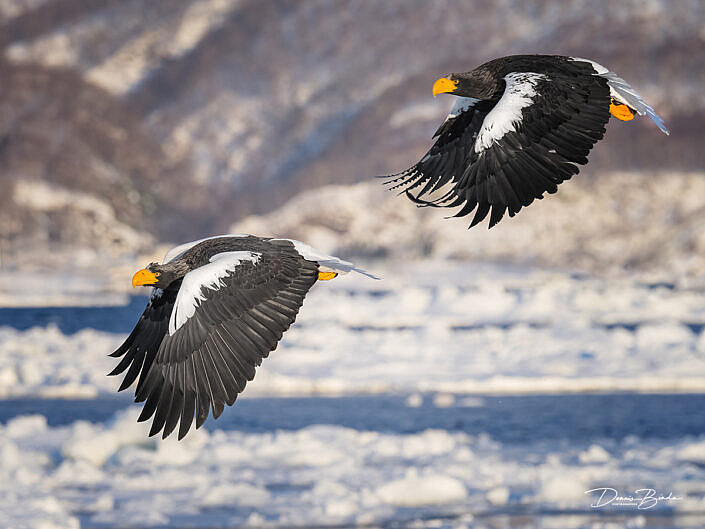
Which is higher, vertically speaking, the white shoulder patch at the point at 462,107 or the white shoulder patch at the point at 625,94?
the white shoulder patch at the point at 462,107

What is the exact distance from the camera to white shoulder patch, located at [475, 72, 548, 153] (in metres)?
4.61

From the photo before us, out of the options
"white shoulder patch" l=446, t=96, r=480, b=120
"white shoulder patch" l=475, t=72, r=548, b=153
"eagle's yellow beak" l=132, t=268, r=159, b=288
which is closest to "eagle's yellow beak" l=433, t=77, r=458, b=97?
"white shoulder patch" l=475, t=72, r=548, b=153

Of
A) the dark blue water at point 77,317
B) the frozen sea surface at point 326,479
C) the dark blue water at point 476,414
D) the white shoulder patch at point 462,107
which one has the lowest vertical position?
the frozen sea surface at point 326,479

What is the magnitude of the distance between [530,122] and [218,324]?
1.53m

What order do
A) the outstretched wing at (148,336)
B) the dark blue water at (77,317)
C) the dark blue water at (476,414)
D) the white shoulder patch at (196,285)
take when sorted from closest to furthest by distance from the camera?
the white shoulder patch at (196,285)
the outstretched wing at (148,336)
the dark blue water at (476,414)
the dark blue water at (77,317)

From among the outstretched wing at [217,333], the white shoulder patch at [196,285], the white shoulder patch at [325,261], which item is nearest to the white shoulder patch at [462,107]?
the white shoulder patch at [325,261]

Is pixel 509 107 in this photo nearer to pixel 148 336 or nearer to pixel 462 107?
pixel 462 107

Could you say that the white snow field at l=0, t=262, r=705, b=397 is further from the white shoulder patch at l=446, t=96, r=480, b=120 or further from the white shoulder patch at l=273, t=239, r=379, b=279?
the white shoulder patch at l=446, t=96, r=480, b=120

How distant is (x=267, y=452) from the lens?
23.5 meters

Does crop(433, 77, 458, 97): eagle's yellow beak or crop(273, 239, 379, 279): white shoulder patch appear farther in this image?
crop(273, 239, 379, 279): white shoulder patch

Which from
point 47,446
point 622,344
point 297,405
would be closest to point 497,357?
point 622,344

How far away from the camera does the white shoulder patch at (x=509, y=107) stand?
15.1ft

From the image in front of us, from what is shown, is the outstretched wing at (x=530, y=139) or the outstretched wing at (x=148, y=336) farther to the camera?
the outstretched wing at (x=148, y=336)

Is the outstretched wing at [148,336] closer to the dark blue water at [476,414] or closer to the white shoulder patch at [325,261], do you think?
the white shoulder patch at [325,261]
